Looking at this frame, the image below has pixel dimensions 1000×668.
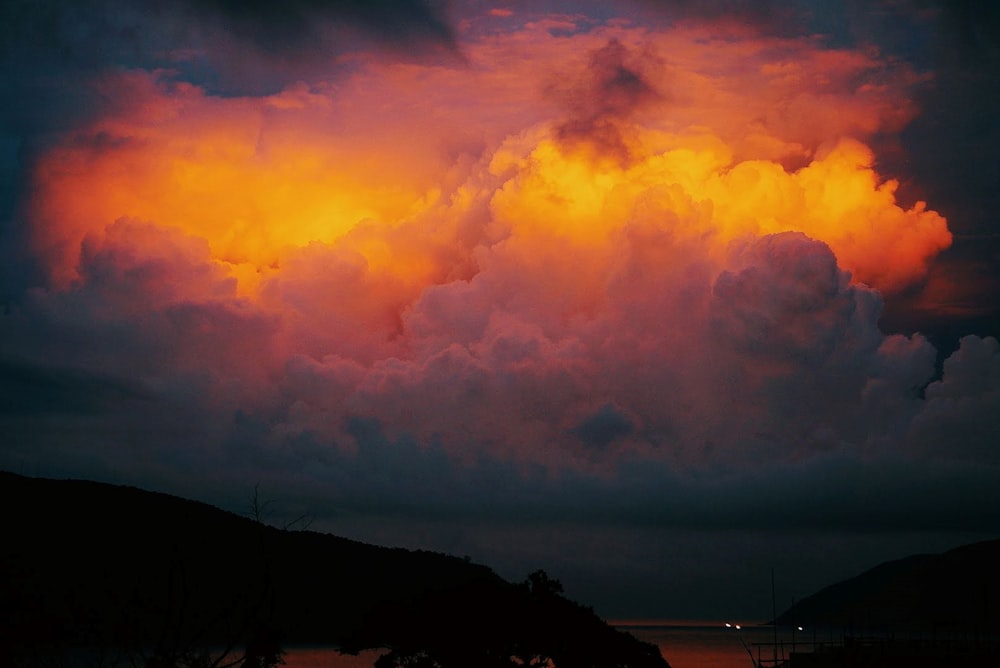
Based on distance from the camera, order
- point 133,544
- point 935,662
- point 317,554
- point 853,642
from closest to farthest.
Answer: point 935,662
point 853,642
point 133,544
point 317,554

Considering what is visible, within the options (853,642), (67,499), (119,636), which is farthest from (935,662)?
(67,499)

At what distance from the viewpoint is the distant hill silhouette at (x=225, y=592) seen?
70.4ft

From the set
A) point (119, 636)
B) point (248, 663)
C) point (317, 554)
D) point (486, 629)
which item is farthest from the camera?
point (317, 554)

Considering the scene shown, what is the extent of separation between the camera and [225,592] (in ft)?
307

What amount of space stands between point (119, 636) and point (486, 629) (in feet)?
79.7

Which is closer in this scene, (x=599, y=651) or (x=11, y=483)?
(x=599, y=651)

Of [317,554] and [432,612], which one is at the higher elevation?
[317,554]

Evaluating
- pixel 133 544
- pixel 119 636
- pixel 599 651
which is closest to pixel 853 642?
pixel 599 651

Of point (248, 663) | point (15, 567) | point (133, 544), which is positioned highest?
point (133, 544)

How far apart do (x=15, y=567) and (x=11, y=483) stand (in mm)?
102727

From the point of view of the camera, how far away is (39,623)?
28.6m

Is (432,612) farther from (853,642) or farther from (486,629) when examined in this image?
(853,642)

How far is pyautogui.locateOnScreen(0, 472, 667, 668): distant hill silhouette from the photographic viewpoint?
2147 cm

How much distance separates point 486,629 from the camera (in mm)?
43000
